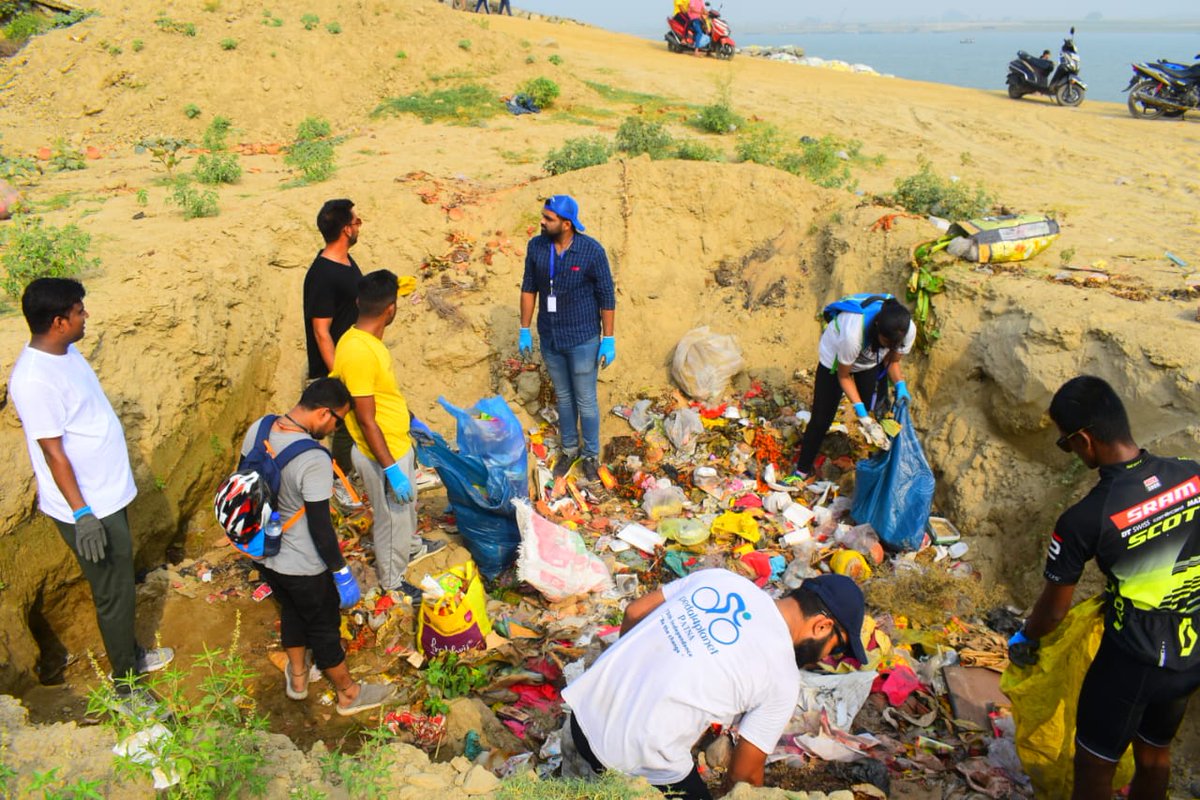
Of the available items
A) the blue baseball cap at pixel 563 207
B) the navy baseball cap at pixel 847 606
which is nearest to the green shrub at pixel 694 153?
the blue baseball cap at pixel 563 207

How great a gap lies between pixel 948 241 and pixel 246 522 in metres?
5.15

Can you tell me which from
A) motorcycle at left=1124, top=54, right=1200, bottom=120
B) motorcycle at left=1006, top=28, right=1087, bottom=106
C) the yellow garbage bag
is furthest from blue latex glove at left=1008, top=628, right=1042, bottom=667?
motorcycle at left=1006, top=28, right=1087, bottom=106

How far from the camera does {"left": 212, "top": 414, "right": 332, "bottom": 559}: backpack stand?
9.38ft

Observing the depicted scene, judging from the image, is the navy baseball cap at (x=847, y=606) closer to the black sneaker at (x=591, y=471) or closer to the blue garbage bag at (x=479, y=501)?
the blue garbage bag at (x=479, y=501)

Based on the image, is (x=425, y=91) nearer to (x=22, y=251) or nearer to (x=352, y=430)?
(x=22, y=251)

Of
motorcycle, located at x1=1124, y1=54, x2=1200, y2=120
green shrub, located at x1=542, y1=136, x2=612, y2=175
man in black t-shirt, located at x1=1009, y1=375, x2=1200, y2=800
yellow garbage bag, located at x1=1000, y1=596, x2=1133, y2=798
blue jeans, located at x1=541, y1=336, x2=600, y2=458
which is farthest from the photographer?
motorcycle, located at x1=1124, y1=54, x2=1200, y2=120

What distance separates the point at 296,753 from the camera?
7.82 ft

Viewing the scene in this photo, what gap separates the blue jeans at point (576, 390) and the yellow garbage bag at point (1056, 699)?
Result: 2968 millimetres

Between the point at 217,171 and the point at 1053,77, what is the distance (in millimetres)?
13860

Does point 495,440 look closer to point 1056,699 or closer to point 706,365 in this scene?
point 706,365

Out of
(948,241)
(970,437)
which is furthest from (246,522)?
(948,241)

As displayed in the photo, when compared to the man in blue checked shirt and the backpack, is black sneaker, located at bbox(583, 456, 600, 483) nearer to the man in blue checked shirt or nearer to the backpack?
the man in blue checked shirt

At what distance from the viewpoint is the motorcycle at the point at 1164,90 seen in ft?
37.8

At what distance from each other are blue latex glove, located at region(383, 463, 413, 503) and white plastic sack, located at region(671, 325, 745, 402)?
288 centimetres
